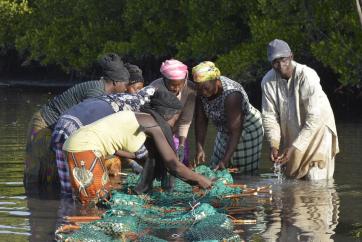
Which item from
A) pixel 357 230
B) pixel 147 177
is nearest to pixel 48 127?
pixel 147 177

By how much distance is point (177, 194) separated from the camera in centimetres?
816

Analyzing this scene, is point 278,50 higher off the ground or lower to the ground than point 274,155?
higher

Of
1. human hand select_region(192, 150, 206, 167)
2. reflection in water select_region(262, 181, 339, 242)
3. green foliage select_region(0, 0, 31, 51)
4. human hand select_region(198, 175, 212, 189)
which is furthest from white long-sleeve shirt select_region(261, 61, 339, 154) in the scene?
green foliage select_region(0, 0, 31, 51)

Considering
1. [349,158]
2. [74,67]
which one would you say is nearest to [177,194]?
[349,158]

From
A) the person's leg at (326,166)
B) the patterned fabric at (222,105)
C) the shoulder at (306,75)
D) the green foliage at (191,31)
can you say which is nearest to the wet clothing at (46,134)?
the patterned fabric at (222,105)

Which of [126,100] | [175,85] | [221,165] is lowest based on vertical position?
[221,165]

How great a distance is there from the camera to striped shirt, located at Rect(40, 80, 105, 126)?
347 inches

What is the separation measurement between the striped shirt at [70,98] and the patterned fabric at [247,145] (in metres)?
1.62

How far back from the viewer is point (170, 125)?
7742 mm

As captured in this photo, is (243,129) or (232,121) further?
(243,129)

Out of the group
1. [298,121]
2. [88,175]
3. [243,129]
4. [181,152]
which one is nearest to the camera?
[88,175]

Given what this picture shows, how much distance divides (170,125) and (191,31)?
60.6 feet

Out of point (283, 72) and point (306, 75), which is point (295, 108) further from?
point (283, 72)

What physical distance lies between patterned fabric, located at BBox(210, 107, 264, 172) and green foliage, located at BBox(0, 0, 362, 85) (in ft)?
27.9
